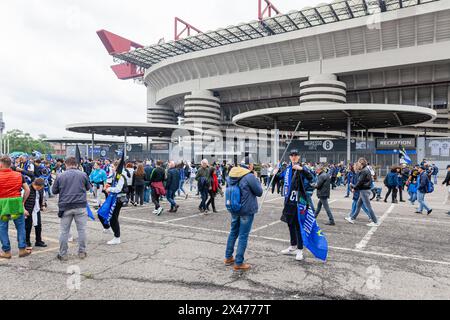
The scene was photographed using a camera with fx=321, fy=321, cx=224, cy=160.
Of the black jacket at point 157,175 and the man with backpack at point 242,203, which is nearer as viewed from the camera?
the man with backpack at point 242,203

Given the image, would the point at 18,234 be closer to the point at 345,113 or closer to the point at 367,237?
the point at 367,237

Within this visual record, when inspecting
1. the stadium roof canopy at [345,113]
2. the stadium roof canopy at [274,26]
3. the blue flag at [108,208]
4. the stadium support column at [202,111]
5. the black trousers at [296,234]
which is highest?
the stadium roof canopy at [274,26]

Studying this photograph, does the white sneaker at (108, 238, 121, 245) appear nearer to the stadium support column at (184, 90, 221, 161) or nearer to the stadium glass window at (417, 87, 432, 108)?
the stadium support column at (184, 90, 221, 161)

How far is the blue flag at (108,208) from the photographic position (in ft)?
21.3

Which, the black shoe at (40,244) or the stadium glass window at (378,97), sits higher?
the stadium glass window at (378,97)

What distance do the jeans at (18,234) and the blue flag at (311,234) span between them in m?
4.87

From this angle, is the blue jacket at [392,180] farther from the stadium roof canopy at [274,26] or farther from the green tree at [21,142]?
the green tree at [21,142]

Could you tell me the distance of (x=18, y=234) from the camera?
5602 mm

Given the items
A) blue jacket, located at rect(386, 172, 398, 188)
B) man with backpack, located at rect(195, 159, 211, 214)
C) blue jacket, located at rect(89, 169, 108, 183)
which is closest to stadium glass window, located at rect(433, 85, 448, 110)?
blue jacket, located at rect(386, 172, 398, 188)

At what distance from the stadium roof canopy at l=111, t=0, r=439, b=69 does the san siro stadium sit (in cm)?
15

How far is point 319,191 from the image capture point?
905 centimetres

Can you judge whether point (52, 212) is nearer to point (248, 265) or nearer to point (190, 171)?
point (248, 265)

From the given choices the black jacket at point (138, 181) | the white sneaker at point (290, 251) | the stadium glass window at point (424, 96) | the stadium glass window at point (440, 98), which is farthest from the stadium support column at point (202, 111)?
the white sneaker at point (290, 251)

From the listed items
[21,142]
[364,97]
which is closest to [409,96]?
[364,97]
